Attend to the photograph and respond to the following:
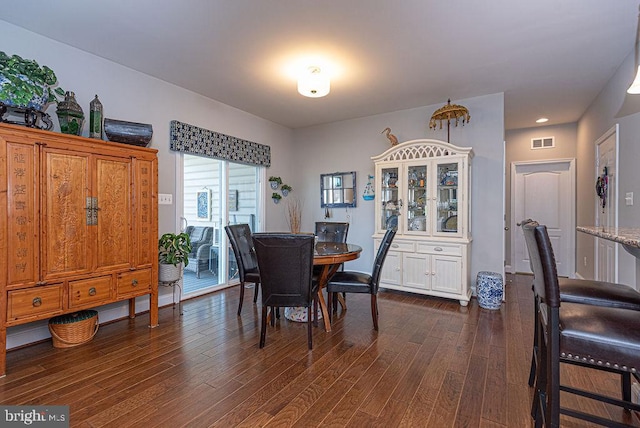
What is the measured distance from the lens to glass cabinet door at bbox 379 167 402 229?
13.9ft

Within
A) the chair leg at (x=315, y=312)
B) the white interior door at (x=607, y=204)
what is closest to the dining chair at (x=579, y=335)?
the chair leg at (x=315, y=312)

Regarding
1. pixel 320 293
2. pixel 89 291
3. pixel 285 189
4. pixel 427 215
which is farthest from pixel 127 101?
pixel 427 215

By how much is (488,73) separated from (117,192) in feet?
13.2

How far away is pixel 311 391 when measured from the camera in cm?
194

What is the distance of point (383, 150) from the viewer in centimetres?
479

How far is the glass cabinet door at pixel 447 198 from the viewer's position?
151 inches

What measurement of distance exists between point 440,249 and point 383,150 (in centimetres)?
183

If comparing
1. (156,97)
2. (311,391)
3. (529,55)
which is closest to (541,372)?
(311,391)

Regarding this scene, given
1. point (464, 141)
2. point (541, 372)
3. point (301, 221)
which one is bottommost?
point (541, 372)

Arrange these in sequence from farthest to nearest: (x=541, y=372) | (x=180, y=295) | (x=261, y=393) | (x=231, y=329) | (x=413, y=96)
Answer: (x=413, y=96), (x=180, y=295), (x=231, y=329), (x=261, y=393), (x=541, y=372)

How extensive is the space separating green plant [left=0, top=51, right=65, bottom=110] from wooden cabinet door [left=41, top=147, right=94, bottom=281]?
368 mm

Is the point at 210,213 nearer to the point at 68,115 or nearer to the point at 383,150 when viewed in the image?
the point at 68,115

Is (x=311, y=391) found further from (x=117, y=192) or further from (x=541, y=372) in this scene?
(x=117, y=192)

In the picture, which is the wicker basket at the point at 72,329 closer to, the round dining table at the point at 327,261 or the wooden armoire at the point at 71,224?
the wooden armoire at the point at 71,224
